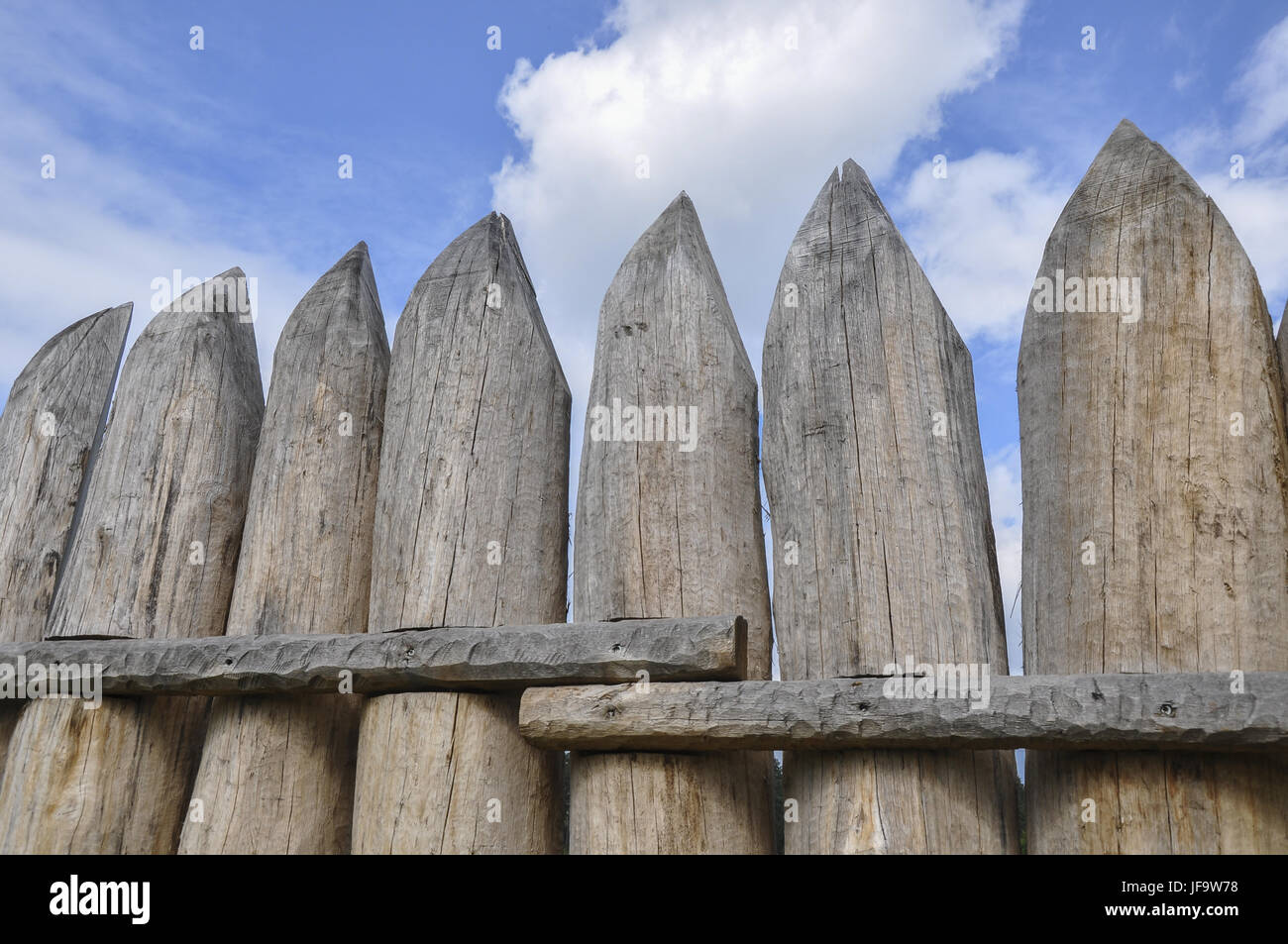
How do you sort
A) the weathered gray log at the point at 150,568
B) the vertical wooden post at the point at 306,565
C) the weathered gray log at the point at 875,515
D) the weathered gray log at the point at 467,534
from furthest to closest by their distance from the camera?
Answer: 1. the weathered gray log at the point at 150,568
2. the vertical wooden post at the point at 306,565
3. the weathered gray log at the point at 467,534
4. the weathered gray log at the point at 875,515

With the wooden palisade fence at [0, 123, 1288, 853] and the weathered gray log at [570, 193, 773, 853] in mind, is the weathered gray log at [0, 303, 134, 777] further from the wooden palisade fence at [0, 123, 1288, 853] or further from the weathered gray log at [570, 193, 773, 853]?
the weathered gray log at [570, 193, 773, 853]

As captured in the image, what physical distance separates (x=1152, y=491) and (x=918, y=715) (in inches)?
38.0

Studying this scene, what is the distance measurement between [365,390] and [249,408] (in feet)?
2.11

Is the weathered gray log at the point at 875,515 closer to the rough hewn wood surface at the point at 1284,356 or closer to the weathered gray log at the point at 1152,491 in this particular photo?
the weathered gray log at the point at 1152,491

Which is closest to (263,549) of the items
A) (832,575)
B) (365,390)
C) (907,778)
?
(365,390)

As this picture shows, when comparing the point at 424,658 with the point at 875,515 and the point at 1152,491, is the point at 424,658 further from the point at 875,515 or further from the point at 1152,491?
the point at 1152,491

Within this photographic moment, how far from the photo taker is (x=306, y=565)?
3.89m

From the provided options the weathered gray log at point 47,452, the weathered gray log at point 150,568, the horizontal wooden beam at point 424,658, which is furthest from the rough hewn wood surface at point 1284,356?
the weathered gray log at point 47,452

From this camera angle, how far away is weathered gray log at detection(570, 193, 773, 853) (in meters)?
3.19

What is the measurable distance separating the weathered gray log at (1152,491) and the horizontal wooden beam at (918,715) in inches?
7.9

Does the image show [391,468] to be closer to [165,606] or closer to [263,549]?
[263,549]

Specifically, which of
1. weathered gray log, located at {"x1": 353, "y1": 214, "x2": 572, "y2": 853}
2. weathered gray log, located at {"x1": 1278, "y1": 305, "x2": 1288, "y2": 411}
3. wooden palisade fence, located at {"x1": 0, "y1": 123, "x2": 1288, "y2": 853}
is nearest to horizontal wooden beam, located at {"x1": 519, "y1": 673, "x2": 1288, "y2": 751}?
wooden palisade fence, located at {"x1": 0, "y1": 123, "x2": 1288, "y2": 853}

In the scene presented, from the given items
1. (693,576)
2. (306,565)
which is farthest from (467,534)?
(693,576)

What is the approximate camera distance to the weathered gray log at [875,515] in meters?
3.03
